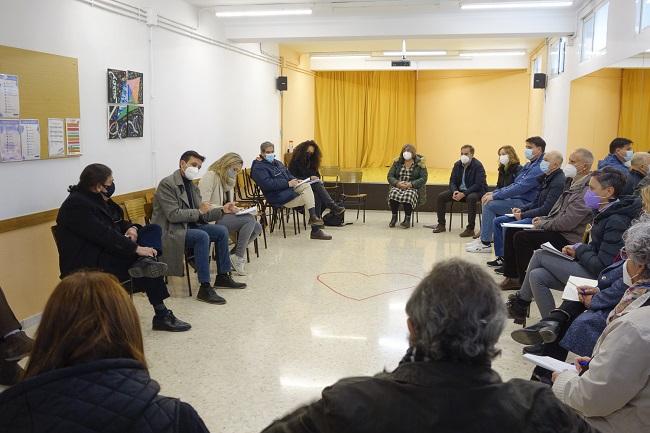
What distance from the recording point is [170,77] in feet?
20.5

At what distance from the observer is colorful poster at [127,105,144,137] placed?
17.9ft

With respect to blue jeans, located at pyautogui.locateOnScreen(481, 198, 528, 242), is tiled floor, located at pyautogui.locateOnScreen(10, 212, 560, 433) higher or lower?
lower

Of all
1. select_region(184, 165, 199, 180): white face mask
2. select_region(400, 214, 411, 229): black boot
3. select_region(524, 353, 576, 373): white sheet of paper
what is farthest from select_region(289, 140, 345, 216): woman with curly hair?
select_region(524, 353, 576, 373): white sheet of paper

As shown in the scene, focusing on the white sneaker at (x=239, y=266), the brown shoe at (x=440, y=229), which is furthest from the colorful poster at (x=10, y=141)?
the brown shoe at (x=440, y=229)

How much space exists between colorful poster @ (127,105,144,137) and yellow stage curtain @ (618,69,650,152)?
500cm

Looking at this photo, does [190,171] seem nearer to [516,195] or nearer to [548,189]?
[548,189]

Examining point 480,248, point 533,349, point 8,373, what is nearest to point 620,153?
point 480,248

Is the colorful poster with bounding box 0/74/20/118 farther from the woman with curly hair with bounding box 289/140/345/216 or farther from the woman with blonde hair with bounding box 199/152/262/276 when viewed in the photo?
the woman with curly hair with bounding box 289/140/345/216

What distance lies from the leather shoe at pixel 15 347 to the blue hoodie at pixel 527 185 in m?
4.84

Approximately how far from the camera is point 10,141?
3.92 meters

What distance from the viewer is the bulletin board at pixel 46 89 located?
4000 mm

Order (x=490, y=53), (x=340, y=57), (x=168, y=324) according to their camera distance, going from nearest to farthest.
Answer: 1. (x=168, y=324)
2. (x=490, y=53)
3. (x=340, y=57)

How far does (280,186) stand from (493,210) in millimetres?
2490

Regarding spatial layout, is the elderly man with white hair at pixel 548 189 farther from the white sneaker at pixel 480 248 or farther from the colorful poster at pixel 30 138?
the colorful poster at pixel 30 138
